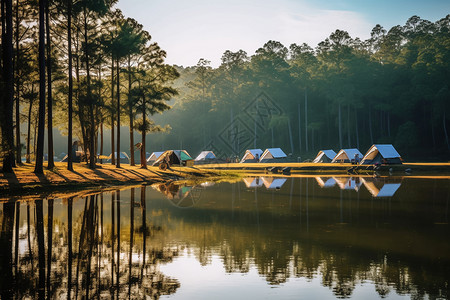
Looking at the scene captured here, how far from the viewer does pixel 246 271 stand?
27.3ft

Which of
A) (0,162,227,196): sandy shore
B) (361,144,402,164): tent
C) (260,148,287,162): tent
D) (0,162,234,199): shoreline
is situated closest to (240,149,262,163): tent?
(260,148,287,162): tent

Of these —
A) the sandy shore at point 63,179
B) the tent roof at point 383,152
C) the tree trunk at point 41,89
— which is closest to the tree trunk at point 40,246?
Result: the sandy shore at point 63,179

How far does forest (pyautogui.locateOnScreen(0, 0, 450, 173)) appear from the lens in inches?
1350

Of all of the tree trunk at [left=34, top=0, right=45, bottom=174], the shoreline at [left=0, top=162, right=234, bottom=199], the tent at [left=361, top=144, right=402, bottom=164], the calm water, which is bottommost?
the calm water

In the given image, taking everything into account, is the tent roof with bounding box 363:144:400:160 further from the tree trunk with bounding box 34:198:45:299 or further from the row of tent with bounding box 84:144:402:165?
the tree trunk with bounding box 34:198:45:299

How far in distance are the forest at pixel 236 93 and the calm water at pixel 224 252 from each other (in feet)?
43.0

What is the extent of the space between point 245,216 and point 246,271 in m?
7.00

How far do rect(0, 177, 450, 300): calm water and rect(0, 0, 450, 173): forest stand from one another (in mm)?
13098

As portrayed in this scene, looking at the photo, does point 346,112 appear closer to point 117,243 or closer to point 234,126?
point 234,126

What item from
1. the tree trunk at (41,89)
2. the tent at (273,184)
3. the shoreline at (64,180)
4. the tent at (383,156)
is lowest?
the tent at (273,184)

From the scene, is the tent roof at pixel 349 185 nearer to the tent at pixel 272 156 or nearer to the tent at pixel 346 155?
the tent at pixel 346 155

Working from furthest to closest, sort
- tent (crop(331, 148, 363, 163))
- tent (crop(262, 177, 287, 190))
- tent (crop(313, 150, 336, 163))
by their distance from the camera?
tent (crop(313, 150, 336, 163)), tent (crop(331, 148, 363, 163)), tent (crop(262, 177, 287, 190))

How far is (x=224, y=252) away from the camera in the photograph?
32.2ft

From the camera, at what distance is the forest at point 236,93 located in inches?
1350
